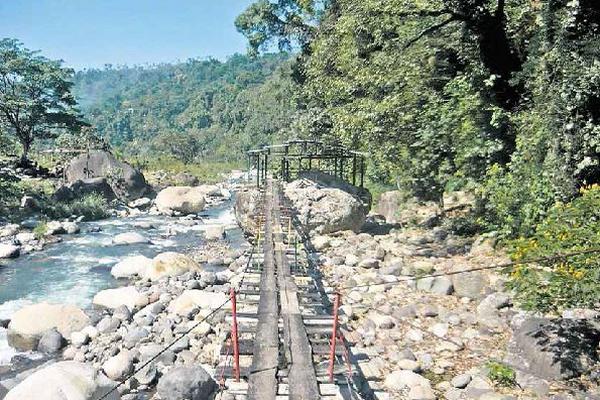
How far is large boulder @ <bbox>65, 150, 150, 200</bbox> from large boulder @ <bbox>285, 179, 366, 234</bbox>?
1810 cm

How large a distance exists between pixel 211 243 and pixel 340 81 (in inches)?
297

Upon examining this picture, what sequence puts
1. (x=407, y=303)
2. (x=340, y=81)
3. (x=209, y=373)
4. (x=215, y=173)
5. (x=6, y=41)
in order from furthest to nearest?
(x=215, y=173) → (x=6, y=41) → (x=340, y=81) → (x=407, y=303) → (x=209, y=373)

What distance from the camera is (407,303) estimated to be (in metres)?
8.66

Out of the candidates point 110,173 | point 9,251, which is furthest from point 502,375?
point 110,173

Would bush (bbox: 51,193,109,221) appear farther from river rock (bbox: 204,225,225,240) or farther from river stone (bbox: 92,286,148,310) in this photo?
river stone (bbox: 92,286,148,310)

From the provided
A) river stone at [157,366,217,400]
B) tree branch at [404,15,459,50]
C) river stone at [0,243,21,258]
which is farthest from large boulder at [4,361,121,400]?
river stone at [0,243,21,258]

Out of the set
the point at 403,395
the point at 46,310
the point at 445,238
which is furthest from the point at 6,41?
the point at 403,395

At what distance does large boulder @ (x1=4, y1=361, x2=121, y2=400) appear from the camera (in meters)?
5.89

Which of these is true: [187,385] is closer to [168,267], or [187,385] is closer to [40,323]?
[40,323]

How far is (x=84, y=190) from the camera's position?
26.7 meters

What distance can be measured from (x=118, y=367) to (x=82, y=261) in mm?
9835

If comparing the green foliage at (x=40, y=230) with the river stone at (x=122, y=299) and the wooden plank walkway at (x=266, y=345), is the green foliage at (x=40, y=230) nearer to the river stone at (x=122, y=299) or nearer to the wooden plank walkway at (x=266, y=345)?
the river stone at (x=122, y=299)

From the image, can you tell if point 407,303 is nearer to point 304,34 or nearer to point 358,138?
point 358,138

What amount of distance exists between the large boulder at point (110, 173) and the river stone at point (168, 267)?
17546 mm
